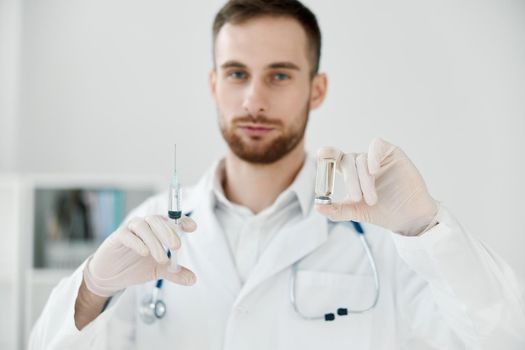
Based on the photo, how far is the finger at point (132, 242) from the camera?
110 cm

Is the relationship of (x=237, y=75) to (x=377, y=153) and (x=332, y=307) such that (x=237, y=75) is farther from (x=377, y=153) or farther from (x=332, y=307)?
(x=332, y=307)

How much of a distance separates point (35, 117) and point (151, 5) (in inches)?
31.9

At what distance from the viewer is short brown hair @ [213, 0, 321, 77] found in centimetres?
149

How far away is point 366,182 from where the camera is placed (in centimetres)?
104

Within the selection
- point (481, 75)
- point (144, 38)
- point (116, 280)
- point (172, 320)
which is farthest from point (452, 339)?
point (144, 38)

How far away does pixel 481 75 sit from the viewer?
2.20m

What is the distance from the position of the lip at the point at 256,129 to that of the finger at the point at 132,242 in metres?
0.47

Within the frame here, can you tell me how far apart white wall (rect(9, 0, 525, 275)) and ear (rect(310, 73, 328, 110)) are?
0.74 metres

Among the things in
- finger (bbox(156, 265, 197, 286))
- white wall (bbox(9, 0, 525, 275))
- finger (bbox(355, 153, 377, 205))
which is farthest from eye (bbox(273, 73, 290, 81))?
white wall (bbox(9, 0, 525, 275))

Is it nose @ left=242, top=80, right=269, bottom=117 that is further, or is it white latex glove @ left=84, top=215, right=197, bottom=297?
nose @ left=242, top=80, right=269, bottom=117

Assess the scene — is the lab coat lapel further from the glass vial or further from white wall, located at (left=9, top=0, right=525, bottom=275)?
white wall, located at (left=9, top=0, right=525, bottom=275)

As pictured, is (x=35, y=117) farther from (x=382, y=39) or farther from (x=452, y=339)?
(x=452, y=339)

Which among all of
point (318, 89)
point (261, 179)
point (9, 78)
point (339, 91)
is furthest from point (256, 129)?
point (9, 78)

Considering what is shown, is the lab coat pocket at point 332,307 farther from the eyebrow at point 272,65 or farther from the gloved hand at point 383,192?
the eyebrow at point 272,65
